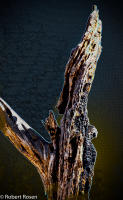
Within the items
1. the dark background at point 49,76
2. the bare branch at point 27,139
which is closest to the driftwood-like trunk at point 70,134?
the bare branch at point 27,139

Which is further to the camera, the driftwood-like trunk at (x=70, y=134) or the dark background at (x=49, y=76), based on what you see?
the dark background at (x=49, y=76)

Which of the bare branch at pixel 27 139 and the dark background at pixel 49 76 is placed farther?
the dark background at pixel 49 76

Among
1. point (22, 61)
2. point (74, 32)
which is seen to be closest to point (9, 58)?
point (22, 61)

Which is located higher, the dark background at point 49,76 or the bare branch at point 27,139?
the dark background at point 49,76

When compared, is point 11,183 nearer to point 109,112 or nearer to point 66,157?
point 109,112

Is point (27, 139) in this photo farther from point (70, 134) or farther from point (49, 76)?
point (49, 76)

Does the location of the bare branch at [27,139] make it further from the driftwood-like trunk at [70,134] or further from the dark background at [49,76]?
the dark background at [49,76]
